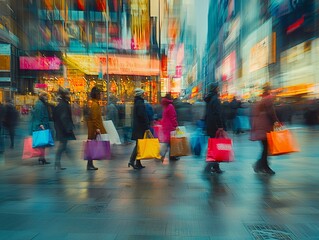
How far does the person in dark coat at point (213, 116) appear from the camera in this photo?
8312mm

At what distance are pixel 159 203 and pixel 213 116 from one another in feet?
9.68

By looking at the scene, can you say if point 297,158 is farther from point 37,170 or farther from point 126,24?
point 126,24

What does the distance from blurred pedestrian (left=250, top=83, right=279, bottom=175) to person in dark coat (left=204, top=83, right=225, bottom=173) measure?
0.68m

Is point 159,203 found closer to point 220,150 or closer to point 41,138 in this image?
point 220,150

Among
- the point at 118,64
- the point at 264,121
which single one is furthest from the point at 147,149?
the point at 118,64

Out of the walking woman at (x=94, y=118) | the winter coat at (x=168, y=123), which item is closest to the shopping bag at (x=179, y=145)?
the winter coat at (x=168, y=123)

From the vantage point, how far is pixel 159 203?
5.87 meters

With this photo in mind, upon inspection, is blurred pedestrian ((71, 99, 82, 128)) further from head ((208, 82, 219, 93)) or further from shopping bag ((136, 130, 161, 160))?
head ((208, 82, 219, 93))

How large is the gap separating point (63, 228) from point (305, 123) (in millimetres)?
22910

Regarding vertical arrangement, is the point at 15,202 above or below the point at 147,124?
below

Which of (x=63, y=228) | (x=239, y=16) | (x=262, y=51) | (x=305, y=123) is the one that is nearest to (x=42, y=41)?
(x=305, y=123)

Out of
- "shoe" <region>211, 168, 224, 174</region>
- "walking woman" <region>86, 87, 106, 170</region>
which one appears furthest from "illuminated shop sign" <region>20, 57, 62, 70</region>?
"shoe" <region>211, 168, 224, 174</region>

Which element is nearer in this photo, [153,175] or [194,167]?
[153,175]

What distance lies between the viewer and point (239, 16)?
99.3m
